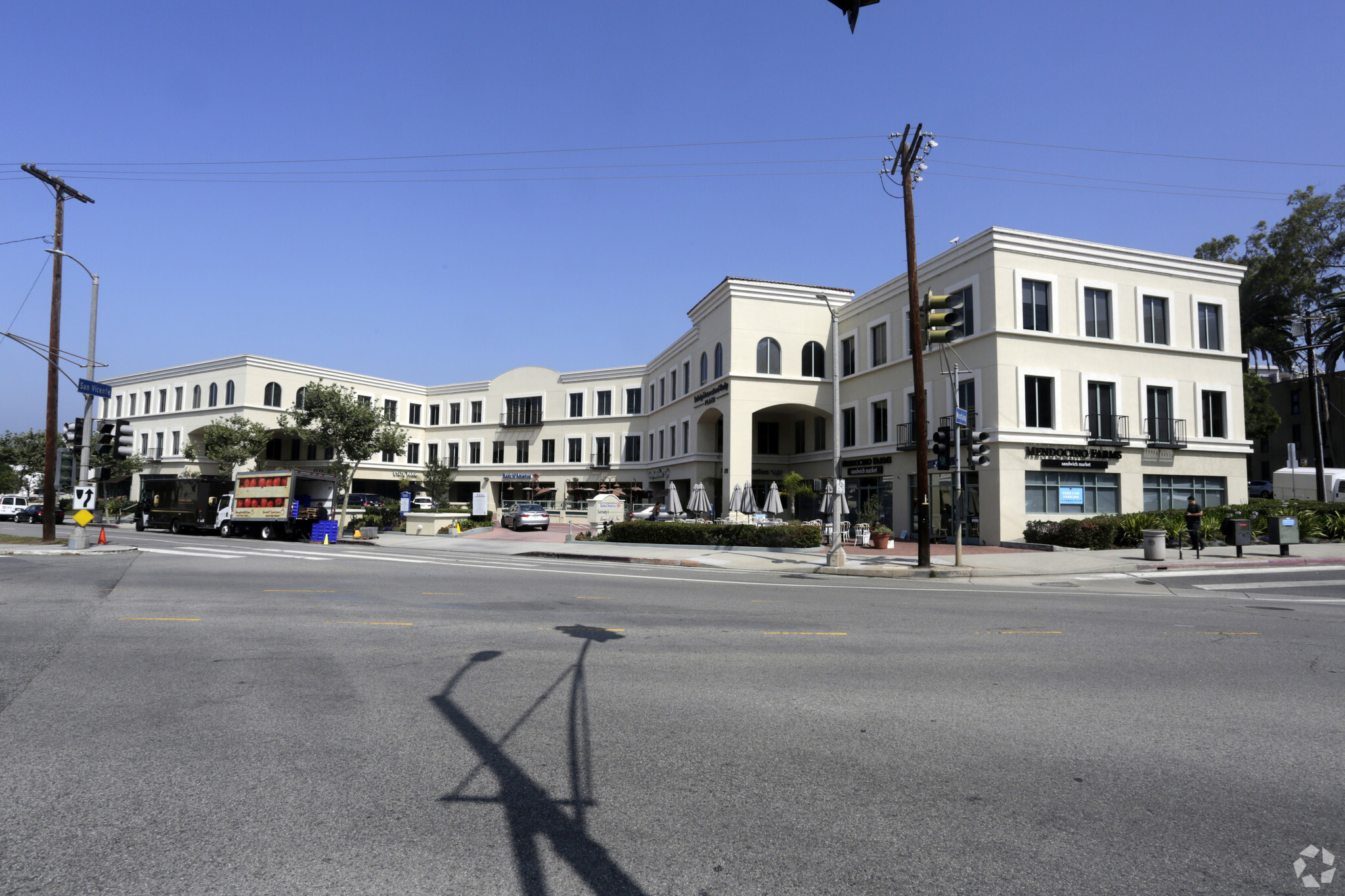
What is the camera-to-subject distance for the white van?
1635 inches

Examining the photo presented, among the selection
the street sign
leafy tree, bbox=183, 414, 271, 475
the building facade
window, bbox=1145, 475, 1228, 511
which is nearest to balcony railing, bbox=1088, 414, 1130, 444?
the building facade

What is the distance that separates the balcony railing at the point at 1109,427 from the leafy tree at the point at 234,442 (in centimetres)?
5466

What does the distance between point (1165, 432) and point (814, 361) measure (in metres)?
16.6

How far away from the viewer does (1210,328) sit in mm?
32938

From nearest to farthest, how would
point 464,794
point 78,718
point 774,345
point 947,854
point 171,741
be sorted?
point 947,854 < point 464,794 < point 171,741 < point 78,718 < point 774,345

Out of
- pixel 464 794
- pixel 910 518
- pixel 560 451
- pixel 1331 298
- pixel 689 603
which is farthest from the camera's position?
pixel 560 451

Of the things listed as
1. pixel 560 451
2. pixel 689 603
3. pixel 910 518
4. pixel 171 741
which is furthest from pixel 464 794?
pixel 560 451

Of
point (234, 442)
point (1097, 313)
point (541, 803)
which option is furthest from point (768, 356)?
point (234, 442)

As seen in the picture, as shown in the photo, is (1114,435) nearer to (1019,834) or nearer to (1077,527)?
(1077,527)

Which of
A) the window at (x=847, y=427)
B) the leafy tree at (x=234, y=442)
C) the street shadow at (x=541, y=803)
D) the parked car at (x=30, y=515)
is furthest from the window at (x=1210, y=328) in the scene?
the parked car at (x=30, y=515)

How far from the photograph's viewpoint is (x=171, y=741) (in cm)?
532

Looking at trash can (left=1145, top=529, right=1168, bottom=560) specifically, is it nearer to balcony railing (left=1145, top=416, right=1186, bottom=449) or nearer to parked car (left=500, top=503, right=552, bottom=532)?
balcony railing (left=1145, top=416, right=1186, bottom=449)

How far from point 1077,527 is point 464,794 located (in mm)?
27259

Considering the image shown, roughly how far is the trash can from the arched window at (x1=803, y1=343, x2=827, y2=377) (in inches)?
818
